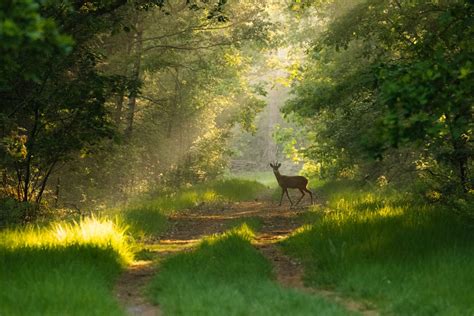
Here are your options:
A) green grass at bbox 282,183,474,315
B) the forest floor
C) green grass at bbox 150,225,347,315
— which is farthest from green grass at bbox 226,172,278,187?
green grass at bbox 150,225,347,315

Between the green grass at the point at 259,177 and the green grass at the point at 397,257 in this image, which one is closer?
the green grass at the point at 397,257

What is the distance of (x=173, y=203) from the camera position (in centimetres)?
1728

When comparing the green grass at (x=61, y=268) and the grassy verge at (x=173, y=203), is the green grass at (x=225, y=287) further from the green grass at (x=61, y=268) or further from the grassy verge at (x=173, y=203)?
the grassy verge at (x=173, y=203)

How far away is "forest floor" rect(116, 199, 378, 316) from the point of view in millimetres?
6793

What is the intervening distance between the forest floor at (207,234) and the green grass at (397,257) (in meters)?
0.25

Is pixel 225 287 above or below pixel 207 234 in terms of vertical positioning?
below

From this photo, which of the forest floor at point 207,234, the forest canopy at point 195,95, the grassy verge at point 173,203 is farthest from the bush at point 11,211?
the forest floor at point 207,234

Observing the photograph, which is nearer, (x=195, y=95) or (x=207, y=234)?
(x=207, y=234)

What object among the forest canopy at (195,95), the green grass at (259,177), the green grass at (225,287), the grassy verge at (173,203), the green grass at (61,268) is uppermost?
the forest canopy at (195,95)

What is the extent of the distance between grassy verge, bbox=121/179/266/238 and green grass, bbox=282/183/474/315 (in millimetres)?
3689

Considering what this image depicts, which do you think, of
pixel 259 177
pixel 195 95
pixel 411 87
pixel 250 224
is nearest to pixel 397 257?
pixel 411 87

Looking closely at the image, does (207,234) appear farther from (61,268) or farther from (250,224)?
(61,268)

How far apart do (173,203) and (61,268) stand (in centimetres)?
1008

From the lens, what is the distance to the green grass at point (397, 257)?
20.4ft
